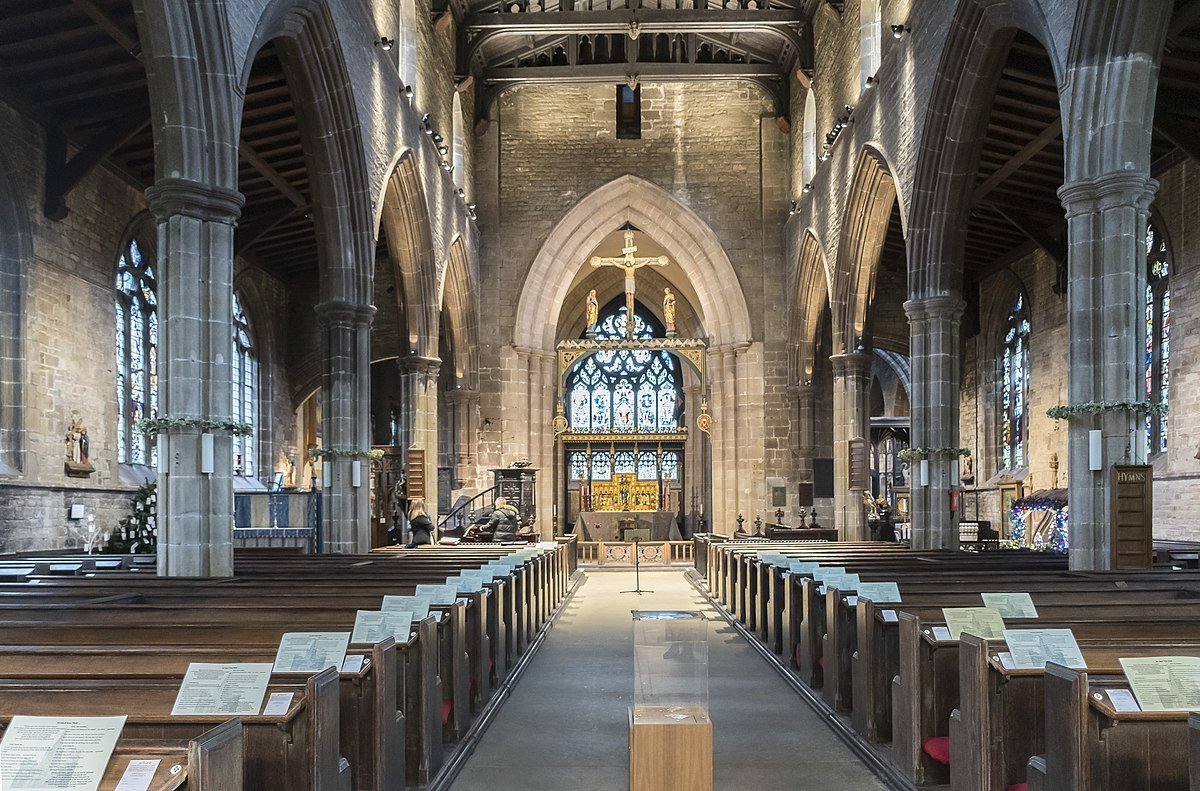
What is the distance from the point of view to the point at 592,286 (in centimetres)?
2853

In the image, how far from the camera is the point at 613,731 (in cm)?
607

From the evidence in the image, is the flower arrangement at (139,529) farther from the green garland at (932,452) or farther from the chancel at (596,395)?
the green garland at (932,452)

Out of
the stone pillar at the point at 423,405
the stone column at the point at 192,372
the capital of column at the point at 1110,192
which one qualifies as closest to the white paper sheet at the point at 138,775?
the stone column at the point at 192,372

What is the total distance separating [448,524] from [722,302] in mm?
7530

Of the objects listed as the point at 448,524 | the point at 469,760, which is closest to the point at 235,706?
the point at 469,760

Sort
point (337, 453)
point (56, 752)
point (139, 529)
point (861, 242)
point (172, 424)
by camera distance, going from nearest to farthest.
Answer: point (56, 752)
point (172, 424)
point (337, 453)
point (139, 529)
point (861, 242)

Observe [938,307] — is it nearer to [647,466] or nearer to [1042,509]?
[1042,509]

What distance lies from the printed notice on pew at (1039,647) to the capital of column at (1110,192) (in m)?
5.80

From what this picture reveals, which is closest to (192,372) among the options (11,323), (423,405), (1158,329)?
(11,323)

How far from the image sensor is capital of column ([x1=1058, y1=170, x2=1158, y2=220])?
8.64 meters

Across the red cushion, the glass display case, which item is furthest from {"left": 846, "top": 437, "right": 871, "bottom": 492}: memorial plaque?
the glass display case

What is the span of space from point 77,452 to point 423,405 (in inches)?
245

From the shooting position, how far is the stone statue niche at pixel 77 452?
1302 centimetres

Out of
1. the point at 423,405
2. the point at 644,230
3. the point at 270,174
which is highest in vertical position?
the point at 644,230
